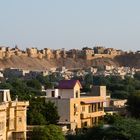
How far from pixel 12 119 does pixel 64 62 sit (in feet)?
525

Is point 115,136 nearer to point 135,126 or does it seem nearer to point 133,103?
point 135,126

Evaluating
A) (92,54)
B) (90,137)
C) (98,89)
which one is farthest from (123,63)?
(90,137)

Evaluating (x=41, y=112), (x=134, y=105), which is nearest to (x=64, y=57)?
(x=134, y=105)

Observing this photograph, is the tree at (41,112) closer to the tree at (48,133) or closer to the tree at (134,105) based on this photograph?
the tree at (48,133)

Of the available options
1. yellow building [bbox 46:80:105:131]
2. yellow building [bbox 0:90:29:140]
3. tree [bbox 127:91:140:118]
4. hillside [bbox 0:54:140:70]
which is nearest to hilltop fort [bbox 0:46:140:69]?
hillside [bbox 0:54:140:70]

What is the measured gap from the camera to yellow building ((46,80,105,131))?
38656 mm

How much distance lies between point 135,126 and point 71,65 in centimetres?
15929

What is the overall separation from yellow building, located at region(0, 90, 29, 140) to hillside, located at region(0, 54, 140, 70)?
448ft

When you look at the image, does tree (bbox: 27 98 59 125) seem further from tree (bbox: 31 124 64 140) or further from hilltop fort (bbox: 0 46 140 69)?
hilltop fort (bbox: 0 46 140 69)

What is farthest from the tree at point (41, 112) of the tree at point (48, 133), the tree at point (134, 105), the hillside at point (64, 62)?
the hillside at point (64, 62)

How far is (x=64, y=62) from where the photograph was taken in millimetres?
188875

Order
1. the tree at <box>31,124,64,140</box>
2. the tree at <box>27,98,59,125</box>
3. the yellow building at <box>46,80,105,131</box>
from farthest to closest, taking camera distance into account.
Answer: the yellow building at <box>46,80,105,131</box> → the tree at <box>27,98,59,125</box> → the tree at <box>31,124,64,140</box>

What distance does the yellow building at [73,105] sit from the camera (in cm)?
3866

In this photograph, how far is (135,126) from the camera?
97.2 ft
